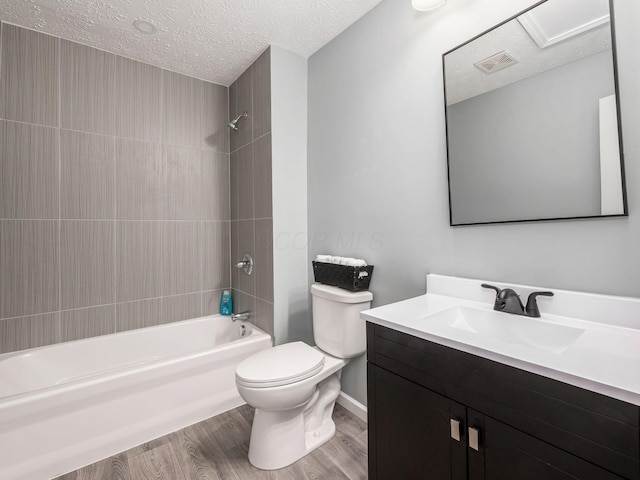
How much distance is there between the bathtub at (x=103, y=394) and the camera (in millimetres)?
1363

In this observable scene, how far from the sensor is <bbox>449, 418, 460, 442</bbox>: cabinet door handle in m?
0.86

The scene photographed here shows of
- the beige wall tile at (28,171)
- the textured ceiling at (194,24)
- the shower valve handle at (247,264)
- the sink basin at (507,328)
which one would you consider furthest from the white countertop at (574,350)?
the beige wall tile at (28,171)

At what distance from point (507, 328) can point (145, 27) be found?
2526 mm

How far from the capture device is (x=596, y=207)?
966mm

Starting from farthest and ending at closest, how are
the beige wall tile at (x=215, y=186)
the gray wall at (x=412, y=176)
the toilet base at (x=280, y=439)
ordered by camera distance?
1. the beige wall tile at (x=215, y=186)
2. the toilet base at (x=280, y=439)
3. the gray wall at (x=412, y=176)

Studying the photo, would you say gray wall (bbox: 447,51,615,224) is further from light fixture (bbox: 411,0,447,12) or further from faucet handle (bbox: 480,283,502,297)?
light fixture (bbox: 411,0,447,12)

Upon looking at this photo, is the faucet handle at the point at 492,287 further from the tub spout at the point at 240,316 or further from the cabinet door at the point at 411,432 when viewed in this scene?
the tub spout at the point at 240,316

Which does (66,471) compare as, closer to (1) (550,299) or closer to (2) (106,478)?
(2) (106,478)

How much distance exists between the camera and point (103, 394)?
4.99 feet

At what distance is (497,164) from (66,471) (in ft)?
8.12

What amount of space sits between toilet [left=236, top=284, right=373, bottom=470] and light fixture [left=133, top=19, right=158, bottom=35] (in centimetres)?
190

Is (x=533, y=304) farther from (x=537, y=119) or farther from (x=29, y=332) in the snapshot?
(x=29, y=332)

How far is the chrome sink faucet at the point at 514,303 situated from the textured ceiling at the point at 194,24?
5.55 feet

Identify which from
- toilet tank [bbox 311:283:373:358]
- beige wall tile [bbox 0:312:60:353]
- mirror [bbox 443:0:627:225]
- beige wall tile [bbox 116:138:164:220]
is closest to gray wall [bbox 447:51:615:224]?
mirror [bbox 443:0:627:225]
